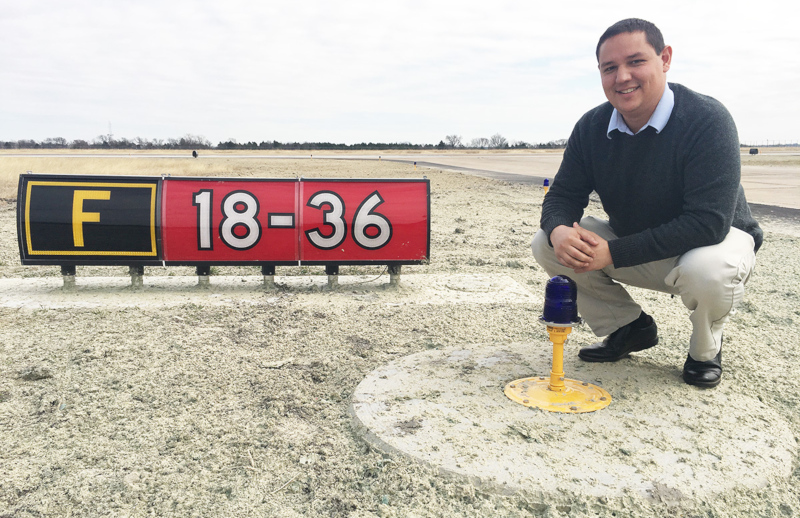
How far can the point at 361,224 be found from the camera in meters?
5.62

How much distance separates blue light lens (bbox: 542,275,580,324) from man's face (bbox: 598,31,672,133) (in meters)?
0.97

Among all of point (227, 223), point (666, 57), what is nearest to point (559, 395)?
point (666, 57)

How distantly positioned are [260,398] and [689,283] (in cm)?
225

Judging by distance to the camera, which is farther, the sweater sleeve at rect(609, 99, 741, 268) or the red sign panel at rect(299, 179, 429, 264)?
the red sign panel at rect(299, 179, 429, 264)

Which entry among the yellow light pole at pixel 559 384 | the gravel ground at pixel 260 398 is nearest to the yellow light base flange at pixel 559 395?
the yellow light pole at pixel 559 384

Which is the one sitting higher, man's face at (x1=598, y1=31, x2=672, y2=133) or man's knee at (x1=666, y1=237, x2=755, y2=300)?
man's face at (x1=598, y1=31, x2=672, y2=133)

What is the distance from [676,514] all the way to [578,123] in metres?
2.18

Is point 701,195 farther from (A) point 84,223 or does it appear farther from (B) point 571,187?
(A) point 84,223

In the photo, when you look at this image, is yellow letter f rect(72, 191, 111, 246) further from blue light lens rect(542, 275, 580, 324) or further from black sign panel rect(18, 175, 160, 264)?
blue light lens rect(542, 275, 580, 324)

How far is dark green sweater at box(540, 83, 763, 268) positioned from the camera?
2.98 meters

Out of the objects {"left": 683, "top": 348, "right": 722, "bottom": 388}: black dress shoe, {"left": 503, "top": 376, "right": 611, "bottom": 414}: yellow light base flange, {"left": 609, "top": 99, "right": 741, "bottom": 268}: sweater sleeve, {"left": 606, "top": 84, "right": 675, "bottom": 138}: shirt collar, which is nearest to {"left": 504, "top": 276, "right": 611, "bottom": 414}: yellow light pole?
{"left": 503, "top": 376, "right": 611, "bottom": 414}: yellow light base flange

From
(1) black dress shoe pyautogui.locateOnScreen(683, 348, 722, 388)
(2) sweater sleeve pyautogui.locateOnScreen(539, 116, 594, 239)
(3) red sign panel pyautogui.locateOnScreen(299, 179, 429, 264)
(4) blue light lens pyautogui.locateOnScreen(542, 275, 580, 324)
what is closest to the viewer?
(4) blue light lens pyautogui.locateOnScreen(542, 275, 580, 324)

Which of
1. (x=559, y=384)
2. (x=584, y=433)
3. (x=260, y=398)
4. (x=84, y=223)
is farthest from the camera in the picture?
(x=84, y=223)

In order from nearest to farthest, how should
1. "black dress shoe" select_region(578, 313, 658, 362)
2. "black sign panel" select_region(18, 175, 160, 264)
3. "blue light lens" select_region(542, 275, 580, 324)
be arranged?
"blue light lens" select_region(542, 275, 580, 324), "black dress shoe" select_region(578, 313, 658, 362), "black sign panel" select_region(18, 175, 160, 264)
